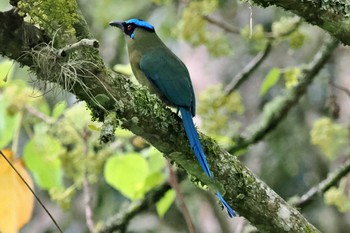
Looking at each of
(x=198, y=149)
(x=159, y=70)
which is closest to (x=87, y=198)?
(x=159, y=70)

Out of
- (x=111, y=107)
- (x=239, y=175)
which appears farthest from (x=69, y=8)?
(x=239, y=175)

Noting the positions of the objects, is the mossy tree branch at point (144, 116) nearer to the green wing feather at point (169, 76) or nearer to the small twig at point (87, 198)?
the green wing feather at point (169, 76)

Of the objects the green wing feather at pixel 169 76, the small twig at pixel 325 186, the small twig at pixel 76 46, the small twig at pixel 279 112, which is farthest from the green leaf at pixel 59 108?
the small twig at pixel 325 186

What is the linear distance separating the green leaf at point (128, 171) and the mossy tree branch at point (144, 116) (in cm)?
83

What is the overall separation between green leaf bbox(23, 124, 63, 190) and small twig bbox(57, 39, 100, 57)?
1.21 m

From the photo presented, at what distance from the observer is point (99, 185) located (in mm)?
4820

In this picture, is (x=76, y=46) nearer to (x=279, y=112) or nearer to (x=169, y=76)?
(x=169, y=76)

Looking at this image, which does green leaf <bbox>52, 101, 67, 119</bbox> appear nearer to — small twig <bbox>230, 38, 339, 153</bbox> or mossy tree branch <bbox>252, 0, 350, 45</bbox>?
mossy tree branch <bbox>252, 0, 350, 45</bbox>

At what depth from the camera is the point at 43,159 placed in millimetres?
2910

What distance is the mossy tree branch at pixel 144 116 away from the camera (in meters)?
1.73

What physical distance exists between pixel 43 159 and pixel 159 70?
731 mm

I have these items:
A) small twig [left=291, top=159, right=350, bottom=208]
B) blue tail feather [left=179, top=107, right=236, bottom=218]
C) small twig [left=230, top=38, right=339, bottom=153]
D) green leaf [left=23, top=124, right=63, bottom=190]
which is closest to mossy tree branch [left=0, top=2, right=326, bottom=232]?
blue tail feather [left=179, top=107, right=236, bottom=218]

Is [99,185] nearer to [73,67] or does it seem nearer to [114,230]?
[114,230]

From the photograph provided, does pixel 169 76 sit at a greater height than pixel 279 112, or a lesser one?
greater
